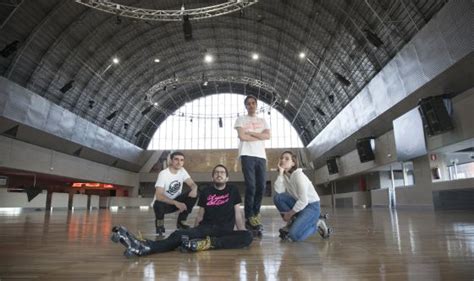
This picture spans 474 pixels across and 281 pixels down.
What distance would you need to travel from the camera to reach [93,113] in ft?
91.5

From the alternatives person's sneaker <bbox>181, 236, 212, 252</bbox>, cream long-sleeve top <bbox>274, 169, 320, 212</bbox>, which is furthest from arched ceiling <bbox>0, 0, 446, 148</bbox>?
person's sneaker <bbox>181, 236, 212, 252</bbox>

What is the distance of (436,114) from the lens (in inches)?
458

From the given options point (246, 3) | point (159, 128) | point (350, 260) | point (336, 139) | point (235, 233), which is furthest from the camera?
point (159, 128)

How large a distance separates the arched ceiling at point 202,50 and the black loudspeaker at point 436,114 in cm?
326

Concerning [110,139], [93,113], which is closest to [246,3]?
[93,113]

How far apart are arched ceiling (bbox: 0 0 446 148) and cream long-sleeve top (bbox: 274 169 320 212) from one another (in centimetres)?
1120

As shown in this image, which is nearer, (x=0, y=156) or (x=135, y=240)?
(x=135, y=240)

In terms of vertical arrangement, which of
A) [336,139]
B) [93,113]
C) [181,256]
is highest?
[93,113]

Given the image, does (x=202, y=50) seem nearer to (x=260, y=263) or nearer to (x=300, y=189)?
(x=300, y=189)

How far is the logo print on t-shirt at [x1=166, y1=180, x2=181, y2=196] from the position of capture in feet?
15.8

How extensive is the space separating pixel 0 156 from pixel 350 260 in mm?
22417

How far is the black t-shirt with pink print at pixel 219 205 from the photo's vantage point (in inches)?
144

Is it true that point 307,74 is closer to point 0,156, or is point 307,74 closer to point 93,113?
point 93,113

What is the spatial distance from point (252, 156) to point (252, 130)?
1.25 ft
